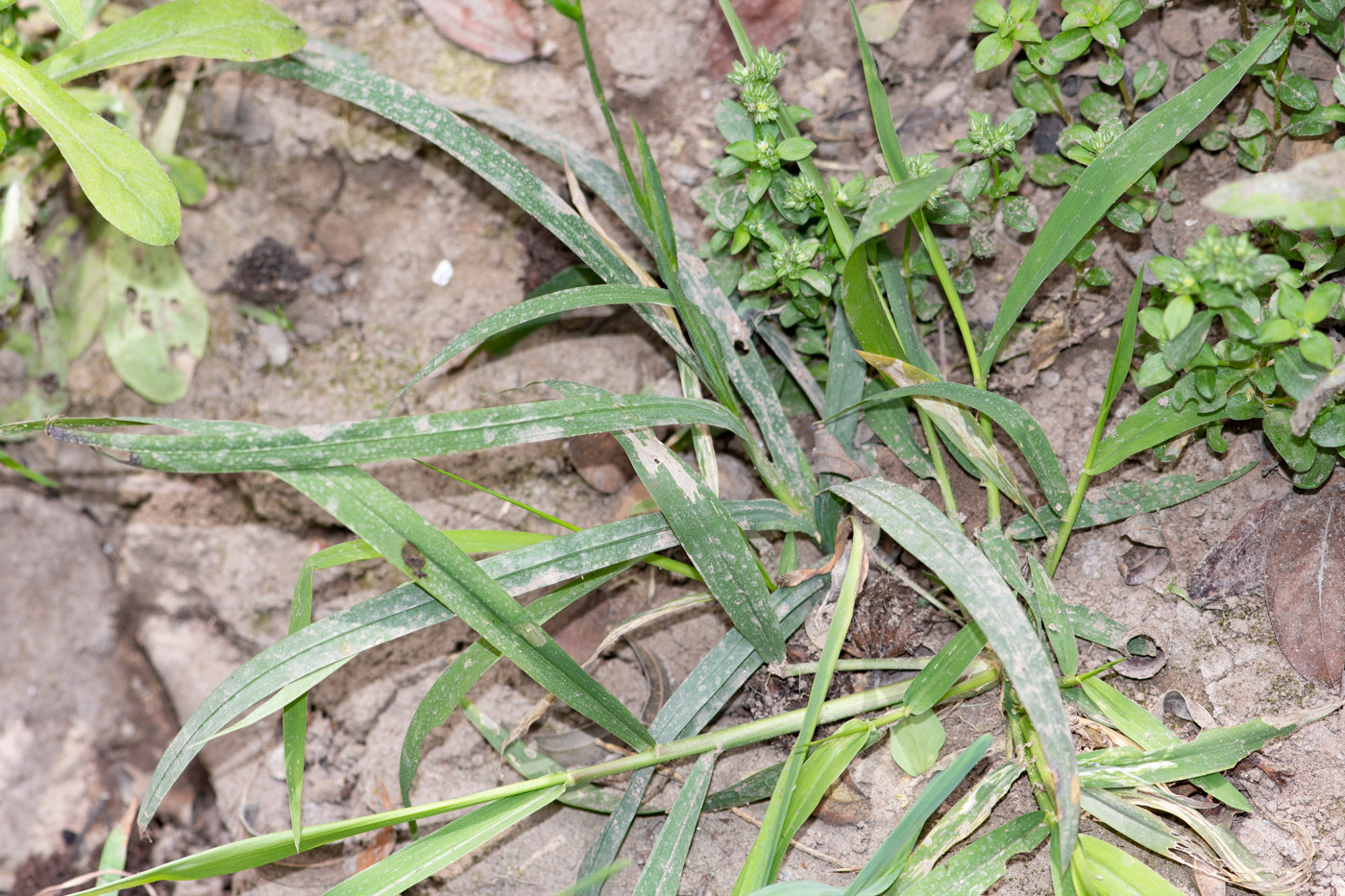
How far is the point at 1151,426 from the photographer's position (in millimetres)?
1278

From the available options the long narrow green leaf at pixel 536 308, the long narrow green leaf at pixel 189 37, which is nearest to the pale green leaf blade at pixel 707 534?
the long narrow green leaf at pixel 536 308

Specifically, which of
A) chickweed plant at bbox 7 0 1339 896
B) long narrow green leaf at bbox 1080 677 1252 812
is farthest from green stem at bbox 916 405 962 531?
long narrow green leaf at bbox 1080 677 1252 812

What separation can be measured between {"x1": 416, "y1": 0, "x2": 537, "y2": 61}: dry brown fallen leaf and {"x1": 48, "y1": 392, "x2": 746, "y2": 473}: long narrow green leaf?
1.03 m

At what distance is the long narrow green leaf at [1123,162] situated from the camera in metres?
1.19

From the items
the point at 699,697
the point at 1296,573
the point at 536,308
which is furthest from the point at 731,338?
the point at 1296,573

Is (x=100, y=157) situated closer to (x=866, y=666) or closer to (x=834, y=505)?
(x=834, y=505)

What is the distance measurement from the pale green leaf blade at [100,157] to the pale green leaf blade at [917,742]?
1.35 metres

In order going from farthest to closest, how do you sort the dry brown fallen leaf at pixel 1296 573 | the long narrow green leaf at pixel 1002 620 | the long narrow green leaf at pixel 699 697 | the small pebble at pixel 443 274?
1. the small pebble at pixel 443 274
2. the long narrow green leaf at pixel 699 697
3. the dry brown fallen leaf at pixel 1296 573
4. the long narrow green leaf at pixel 1002 620

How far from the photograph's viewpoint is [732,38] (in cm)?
177

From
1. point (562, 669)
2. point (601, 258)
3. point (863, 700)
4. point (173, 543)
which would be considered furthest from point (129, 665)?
point (863, 700)

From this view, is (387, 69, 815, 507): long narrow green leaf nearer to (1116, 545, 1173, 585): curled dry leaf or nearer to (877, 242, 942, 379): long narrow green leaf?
(877, 242, 942, 379): long narrow green leaf

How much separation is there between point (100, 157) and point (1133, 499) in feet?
5.52

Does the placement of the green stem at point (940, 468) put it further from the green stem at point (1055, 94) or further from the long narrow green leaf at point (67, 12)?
the long narrow green leaf at point (67, 12)

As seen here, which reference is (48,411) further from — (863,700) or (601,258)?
(863,700)
